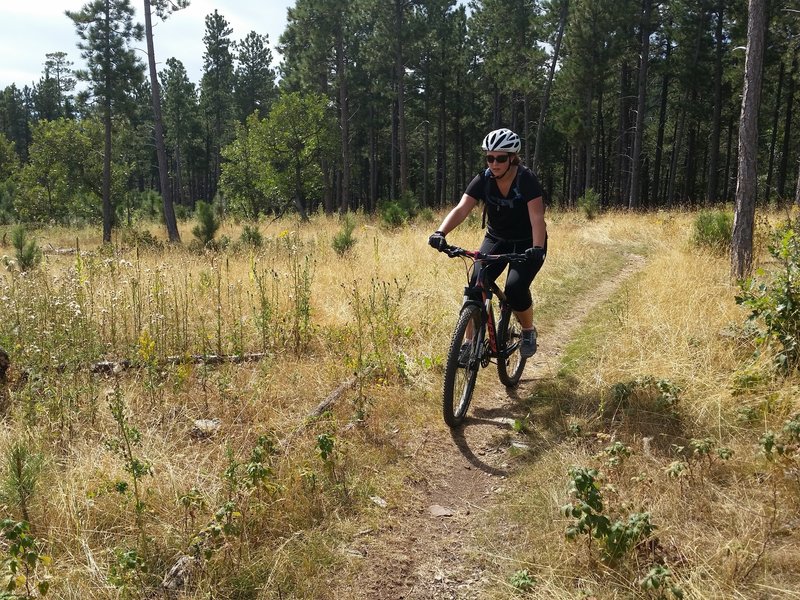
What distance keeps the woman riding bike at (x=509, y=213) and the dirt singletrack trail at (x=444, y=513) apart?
969 mm

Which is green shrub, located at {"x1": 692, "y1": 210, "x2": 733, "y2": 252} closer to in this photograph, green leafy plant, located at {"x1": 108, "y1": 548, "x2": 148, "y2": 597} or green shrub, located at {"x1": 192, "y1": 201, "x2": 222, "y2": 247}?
green leafy plant, located at {"x1": 108, "y1": 548, "x2": 148, "y2": 597}

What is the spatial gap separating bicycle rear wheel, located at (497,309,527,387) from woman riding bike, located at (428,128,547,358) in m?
0.17

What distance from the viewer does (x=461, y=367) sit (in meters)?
4.18

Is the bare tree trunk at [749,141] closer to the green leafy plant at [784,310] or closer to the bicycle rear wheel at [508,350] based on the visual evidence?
the green leafy plant at [784,310]

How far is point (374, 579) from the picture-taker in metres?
2.65

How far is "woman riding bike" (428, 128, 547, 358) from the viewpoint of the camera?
4129mm

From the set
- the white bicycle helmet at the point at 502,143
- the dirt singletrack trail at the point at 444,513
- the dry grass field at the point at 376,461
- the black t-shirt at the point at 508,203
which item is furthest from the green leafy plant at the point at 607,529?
the white bicycle helmet at the point at 502,143

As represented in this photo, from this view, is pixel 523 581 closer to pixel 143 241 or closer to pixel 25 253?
pixel 25 253

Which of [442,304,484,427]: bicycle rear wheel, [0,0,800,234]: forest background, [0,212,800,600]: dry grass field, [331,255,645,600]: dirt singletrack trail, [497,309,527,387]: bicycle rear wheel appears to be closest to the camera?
[0,212,800,600]: dry grass field

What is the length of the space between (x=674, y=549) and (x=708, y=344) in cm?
270

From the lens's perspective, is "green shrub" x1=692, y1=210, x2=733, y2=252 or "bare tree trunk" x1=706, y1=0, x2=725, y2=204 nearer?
"green shrub" x1=692, y1=210, x2=733, y2=252

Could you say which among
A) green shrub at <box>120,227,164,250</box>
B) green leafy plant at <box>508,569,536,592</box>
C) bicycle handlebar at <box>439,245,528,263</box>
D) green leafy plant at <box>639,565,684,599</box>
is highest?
bicycle handlebar at <box>439,245,528,263</box>

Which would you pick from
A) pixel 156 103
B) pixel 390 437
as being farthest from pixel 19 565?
pixel 156 103

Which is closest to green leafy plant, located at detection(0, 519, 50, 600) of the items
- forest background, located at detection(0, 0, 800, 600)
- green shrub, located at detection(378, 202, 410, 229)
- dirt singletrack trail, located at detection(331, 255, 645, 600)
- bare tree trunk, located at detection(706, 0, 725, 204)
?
forest background, located at detection(0, 0, 800, 600)
